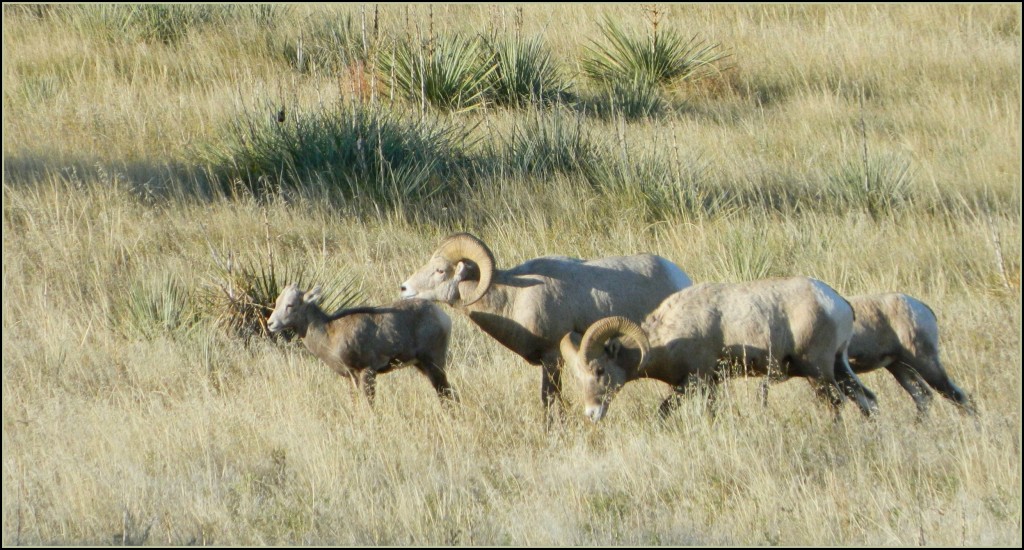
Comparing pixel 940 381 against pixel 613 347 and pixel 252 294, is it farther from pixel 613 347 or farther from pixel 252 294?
pixel 252 294

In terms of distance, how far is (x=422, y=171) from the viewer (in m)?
13.7

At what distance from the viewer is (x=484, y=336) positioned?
33.5 feet

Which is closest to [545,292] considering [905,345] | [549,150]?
[905,345]

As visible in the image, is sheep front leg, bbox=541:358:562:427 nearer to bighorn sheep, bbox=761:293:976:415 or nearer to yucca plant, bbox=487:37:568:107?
bighorn sheep, bbox=761:293:976:415

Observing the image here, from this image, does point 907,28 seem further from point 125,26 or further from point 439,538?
point 439,538

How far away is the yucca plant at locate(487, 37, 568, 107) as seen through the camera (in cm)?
1636

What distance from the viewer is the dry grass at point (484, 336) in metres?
6.57

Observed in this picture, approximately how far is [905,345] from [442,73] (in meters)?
9.13

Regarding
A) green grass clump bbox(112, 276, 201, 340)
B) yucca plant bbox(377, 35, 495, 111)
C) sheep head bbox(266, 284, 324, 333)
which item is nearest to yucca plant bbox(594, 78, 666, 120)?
yucca plant bbox(377, 35, 495, 111)

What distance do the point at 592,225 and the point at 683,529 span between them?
23.1ft

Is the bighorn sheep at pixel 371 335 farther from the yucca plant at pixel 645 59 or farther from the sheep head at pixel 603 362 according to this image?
the yucca plant at pixel 645 59

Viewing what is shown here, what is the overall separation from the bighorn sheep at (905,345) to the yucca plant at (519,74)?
28.4 ft

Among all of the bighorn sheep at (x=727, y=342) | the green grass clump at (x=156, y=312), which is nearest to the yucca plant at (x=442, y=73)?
the green grass clump at (x=156, y=312)

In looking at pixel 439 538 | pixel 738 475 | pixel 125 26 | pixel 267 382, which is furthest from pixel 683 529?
pixel 125 26
